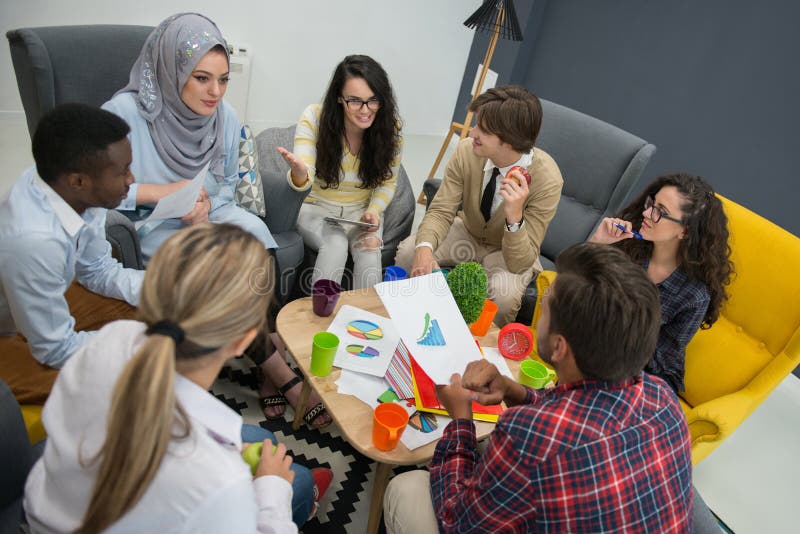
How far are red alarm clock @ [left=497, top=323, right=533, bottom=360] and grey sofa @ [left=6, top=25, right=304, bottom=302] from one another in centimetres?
99

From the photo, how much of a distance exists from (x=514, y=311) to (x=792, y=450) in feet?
5.62

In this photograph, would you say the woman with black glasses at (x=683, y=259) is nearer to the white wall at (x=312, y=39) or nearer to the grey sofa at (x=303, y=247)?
the grey sofa at (x=303, y=247)

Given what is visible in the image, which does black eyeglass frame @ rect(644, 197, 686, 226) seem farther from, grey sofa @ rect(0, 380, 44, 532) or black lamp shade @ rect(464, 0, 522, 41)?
grey sofa @ rect(0, 380, 44, 532)

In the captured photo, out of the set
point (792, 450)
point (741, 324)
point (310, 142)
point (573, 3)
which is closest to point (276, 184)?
point (310, 142)

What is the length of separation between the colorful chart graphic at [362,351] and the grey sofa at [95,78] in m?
0.75

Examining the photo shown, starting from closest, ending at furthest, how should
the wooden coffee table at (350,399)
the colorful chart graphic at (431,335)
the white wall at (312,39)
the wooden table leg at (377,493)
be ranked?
the wooden coffee table at (350,399), the wooden table leg at (377,493), the colorful chart graphic at (431,335), the white wall at (312,39)

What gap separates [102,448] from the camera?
80 cm

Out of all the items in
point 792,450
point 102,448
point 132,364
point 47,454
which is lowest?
point 792,450

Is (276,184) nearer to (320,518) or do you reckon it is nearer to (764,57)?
(320,518)

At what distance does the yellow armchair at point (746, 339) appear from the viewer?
1.89 m

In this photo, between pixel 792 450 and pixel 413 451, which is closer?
pixel 413 451

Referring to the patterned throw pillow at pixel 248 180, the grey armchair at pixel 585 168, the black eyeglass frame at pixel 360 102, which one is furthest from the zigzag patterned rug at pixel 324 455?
the grey armchair at pixel 585 168

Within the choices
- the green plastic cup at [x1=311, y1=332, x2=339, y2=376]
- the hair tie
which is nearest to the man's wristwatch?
the green plastic cup at [x1=311, y1=332, x2=339, y2=376]

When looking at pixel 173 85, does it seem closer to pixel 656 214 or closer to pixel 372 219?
pixel 372 219
